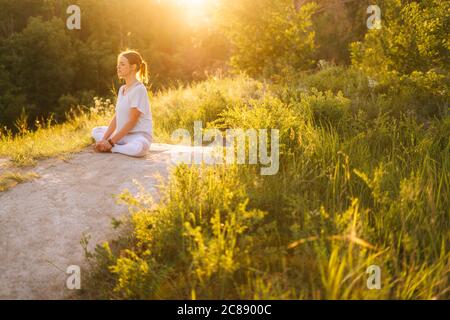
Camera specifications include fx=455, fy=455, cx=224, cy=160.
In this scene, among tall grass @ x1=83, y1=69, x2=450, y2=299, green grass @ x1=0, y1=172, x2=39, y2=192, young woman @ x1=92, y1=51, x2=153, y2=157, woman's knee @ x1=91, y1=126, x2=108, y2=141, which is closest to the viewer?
tall grass @ x1=83, y1=69, x2=450, y2=299

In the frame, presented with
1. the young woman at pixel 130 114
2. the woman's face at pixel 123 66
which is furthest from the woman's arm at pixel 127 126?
the woman's face at pixel 123 66

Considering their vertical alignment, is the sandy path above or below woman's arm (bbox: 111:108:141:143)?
below

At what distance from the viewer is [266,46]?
41.5 feet

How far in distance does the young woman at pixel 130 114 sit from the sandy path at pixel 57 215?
9.0 inches

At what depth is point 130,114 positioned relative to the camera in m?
6.02

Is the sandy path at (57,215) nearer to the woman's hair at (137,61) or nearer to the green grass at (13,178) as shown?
the green grass at (13,178)

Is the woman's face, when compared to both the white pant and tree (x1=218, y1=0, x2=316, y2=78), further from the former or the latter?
tree (x1=218, y1=0, x2=316, y2=78)

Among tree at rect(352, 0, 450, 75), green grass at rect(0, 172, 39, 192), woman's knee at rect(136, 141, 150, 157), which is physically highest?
tree at rect(352, 0, 450, 75)

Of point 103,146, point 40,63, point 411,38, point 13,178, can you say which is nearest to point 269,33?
point 411,38

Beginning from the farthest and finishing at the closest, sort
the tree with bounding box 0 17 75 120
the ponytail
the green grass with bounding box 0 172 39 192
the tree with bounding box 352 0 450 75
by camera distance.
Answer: the tree with bounding box 0 17 75 120, the tree with bounding box 352 0 450 75, the ponytail, the green grass with bounding box 0 172 39 192

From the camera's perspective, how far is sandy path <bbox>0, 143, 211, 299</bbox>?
10.9ft

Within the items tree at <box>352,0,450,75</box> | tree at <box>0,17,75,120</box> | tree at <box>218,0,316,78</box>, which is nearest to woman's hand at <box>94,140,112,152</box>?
tree at <box>352,0,450,75</box>

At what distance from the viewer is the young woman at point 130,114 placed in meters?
5.91
